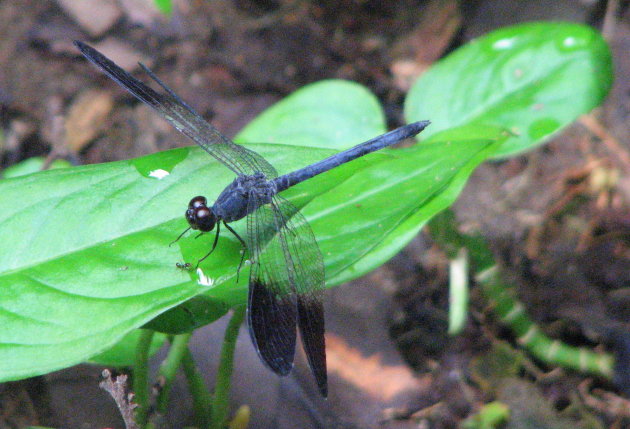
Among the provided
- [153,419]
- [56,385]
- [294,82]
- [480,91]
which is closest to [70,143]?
[294,82]

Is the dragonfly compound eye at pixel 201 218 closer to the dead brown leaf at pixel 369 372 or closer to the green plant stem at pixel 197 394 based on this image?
the green plant stem at pixel 197 394

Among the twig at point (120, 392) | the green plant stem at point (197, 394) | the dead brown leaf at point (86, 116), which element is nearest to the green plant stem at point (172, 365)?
the green plant stem at point (197, 394)

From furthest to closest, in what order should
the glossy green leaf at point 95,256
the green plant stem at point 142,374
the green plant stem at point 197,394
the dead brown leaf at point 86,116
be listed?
the dead brown leaf at point 86,116
the green plant stem at point 197,394
the green plant stem at point 142,374
the glossy green leaf at point 95,256

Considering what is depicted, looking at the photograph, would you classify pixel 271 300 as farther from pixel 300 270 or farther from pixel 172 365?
pixel 172 365

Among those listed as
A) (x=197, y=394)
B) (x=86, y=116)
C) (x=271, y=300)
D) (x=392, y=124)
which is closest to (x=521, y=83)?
(x=392, y=124)

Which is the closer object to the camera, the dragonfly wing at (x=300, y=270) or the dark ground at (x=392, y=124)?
the dragonfly wing at (x=300, y=270)

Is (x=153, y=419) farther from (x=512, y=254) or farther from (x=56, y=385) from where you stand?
(x=512, y=254)

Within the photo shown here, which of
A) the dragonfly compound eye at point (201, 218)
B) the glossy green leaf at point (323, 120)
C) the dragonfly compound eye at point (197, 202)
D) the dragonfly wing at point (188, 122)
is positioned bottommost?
the dragonfly compound eye at point (201, 218)
